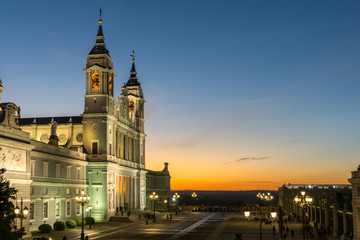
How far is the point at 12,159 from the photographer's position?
4975 cm

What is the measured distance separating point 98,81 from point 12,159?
125ft

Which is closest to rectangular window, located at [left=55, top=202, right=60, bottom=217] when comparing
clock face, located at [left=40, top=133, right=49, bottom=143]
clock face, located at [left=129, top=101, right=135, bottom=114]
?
clock face, located at [left=40, top=133, right=49, bottom=143]

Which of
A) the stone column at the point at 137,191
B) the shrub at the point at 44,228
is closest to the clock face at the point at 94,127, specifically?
the stone column at the point at 137,191

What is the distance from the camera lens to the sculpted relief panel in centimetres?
4785

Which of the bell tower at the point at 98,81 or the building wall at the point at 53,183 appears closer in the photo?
the building wall at the point at 53,183

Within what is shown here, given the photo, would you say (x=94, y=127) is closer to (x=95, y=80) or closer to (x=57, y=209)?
(x=95, y=80)

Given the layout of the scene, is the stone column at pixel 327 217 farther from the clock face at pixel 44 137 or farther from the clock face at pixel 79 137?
the clock face at pixel 44 137

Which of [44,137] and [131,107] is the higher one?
[131,107]

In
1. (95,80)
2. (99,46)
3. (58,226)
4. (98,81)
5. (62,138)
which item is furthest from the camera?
(62,138)

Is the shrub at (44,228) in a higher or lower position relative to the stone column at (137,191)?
lower

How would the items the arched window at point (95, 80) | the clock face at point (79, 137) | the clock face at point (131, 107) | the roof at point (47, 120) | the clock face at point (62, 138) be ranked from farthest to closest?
the clock face at point (131, 107) → the roof at point (47, 120) → the clock face at point (62, 138) → the clock face at point (79, 137) → the arched window at point (95, 80)

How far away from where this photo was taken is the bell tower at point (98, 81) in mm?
85250

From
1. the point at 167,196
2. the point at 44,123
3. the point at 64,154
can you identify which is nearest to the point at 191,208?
the point at 167,196

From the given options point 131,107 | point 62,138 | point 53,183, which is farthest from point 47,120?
point 53,183
